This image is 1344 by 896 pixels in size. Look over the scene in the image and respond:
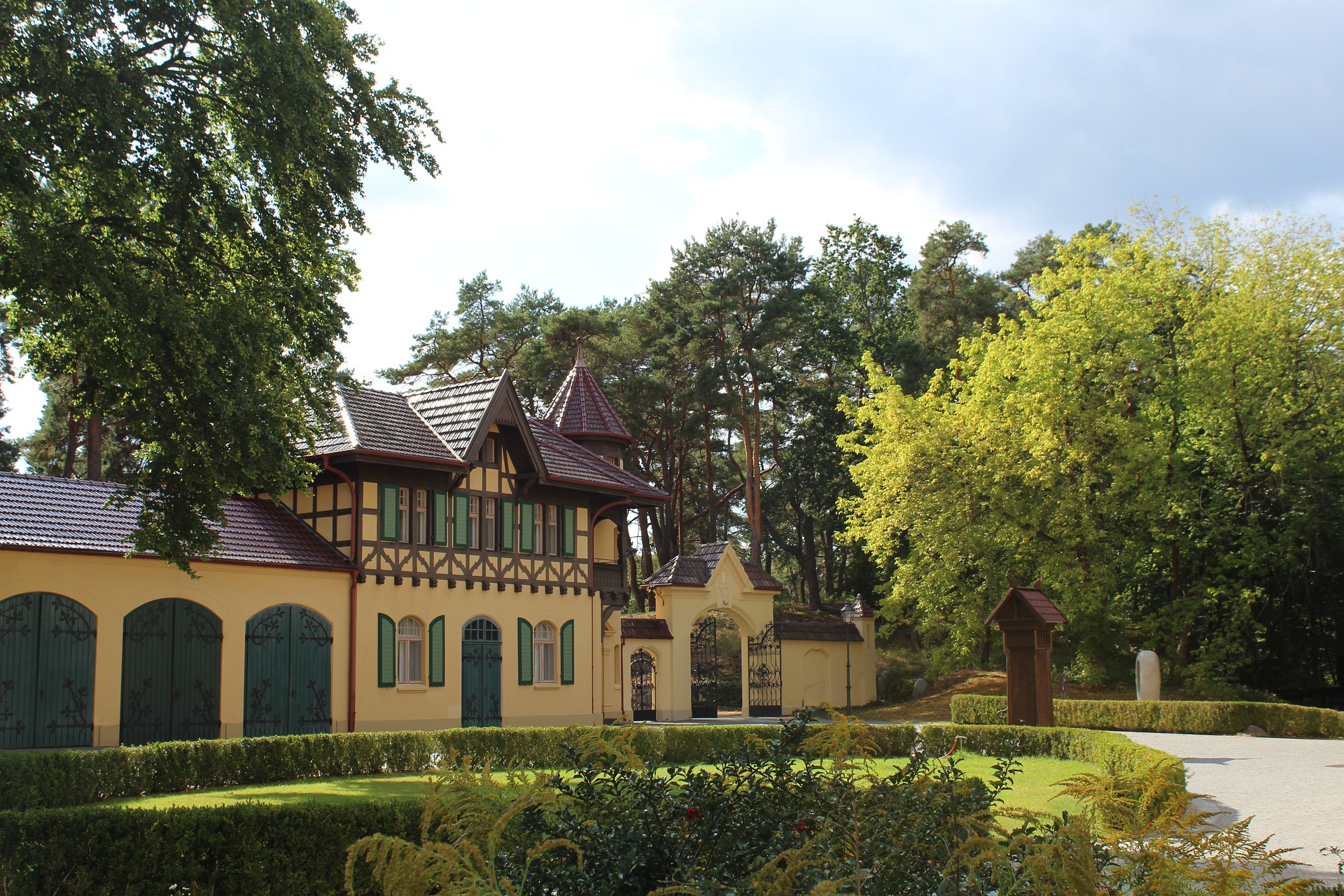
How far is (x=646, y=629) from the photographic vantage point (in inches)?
1271

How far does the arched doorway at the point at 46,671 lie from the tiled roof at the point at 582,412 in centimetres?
1653

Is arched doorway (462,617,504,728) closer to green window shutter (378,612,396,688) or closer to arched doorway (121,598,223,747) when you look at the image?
green window shutter (378,612,396,688)

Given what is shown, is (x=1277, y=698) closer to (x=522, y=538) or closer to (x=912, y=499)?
(x=912, y=499)

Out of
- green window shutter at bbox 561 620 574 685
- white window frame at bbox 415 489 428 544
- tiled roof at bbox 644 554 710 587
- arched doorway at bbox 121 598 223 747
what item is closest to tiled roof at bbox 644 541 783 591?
tiled roof at bbox 644 554 710 587

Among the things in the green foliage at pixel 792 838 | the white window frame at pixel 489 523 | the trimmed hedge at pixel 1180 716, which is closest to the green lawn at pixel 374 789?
the trimmed hedge at pixel 1180 716

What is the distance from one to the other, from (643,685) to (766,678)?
13.3 ft

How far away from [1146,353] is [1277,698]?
32.0ft

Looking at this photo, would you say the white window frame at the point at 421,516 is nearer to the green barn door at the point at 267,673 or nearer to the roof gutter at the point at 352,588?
the roof gutter at the point at 352,588

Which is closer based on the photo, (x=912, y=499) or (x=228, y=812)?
(x=228, y=812)

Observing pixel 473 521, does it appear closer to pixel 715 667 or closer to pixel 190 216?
pixel 715 667

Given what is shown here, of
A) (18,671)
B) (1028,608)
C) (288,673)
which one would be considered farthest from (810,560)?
(18,671)

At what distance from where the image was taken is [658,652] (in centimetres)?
3247

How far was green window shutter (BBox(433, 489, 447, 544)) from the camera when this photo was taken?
2680 centimetres

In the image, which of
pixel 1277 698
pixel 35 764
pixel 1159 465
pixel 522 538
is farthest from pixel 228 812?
pixel 1277 698
